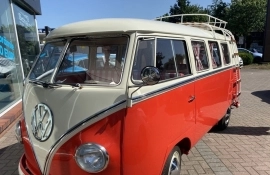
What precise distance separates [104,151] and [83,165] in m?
0.24

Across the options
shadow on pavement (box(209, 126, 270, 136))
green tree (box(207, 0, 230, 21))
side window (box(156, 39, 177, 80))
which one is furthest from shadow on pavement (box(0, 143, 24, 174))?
green tree (box(207, 0, 230, 21))

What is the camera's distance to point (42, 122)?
8.49 ft

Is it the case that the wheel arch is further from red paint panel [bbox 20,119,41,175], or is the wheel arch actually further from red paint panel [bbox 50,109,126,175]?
red paint panel [bbox 20,119,41,175]

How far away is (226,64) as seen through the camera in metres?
5.02

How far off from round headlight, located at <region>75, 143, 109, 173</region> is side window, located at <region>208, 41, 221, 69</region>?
2718 mm

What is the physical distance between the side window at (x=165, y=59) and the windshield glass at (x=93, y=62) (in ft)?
1.40

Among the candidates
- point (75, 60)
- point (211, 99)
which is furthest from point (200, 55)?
point (75, 60)

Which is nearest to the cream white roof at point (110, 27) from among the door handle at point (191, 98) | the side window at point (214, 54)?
the door handle at point (191, 98)

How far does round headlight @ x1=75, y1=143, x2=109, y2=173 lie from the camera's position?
220cm

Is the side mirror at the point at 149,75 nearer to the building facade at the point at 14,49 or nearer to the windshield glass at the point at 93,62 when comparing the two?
the windshield glass at the point at 93,62

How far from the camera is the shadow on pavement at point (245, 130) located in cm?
527

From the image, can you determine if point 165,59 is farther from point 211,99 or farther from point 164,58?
point 211,99

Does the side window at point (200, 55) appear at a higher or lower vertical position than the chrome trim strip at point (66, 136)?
higher

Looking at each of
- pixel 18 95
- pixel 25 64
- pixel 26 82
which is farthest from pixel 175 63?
pixel 25 64
